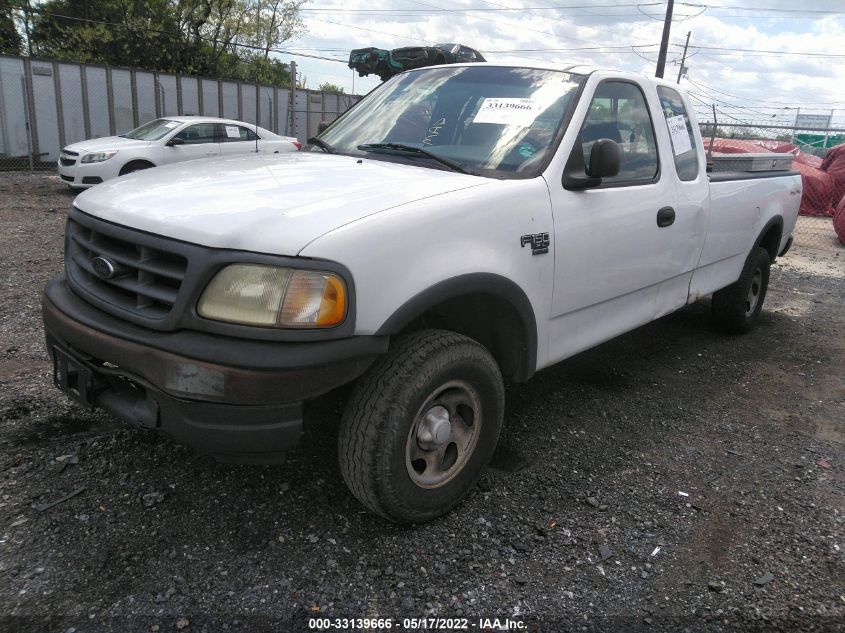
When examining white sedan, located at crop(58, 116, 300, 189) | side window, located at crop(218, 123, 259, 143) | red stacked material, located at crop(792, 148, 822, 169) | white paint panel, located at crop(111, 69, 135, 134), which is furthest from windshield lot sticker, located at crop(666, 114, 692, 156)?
white paint panel, located at crop(111, 69, 135, 134)

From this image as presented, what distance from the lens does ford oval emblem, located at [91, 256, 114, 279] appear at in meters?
2.47

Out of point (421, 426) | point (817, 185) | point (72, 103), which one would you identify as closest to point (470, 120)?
point (421, 426)

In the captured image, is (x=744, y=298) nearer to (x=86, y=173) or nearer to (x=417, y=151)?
(x=417, y=151)

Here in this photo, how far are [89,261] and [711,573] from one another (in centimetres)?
275

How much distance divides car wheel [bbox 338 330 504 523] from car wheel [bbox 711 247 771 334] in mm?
3382

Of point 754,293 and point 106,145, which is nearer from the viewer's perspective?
point 754,293

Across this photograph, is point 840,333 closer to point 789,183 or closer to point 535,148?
point 789,183

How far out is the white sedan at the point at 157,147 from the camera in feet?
40.3

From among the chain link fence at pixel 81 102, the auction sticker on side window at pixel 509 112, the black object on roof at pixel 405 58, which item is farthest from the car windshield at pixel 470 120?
the chain link fence at pixel 81 102

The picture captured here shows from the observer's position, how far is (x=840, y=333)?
6160 millimetres

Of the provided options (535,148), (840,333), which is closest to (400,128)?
(535,148)

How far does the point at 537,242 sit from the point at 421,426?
0.95 metres

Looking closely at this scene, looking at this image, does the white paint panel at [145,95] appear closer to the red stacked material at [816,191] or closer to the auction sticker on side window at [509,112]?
the red stacked material at [816,191]

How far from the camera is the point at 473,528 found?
282 cm
